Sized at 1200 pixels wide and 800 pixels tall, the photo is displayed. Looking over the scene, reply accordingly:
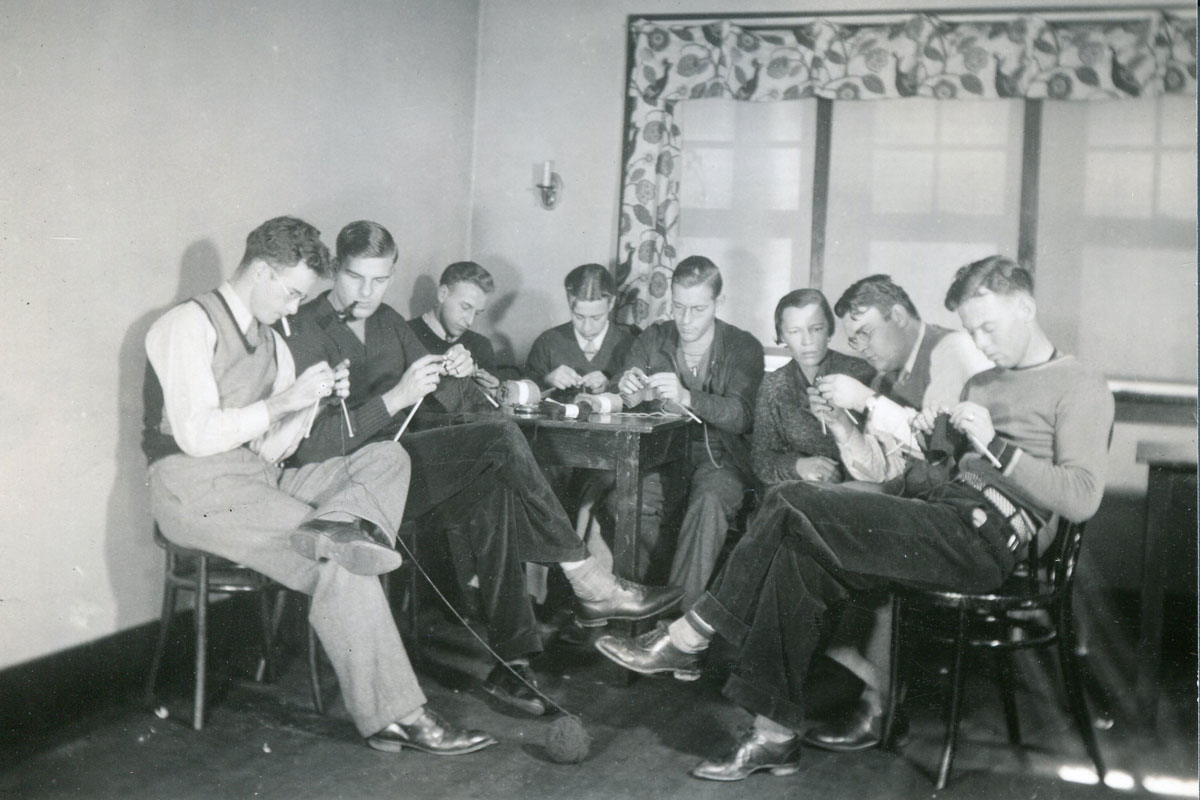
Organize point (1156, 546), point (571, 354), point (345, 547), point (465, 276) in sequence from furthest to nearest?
point (571, 354) → point (465, 276) → point (1156, 546) → point (345, 547)

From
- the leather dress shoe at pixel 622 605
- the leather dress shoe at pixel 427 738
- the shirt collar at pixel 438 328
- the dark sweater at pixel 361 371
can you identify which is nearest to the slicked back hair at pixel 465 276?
the shirt collar at pixel 438 328

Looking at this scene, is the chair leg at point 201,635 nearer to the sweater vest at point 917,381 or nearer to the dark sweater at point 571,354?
the dark sweater at point 571,354

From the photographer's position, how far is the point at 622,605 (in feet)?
9.28

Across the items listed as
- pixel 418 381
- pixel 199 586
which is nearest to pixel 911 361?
pixel 418 381

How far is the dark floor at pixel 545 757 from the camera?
2.07 meters

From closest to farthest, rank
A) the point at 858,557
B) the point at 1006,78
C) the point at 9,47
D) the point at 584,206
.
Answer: the point at 9,47 → the point at 858,557 → the point at 1006,78 → the point at 584,206

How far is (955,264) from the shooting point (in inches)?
163

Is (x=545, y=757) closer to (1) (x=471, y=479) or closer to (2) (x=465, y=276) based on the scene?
(1) (x=471, y=479)

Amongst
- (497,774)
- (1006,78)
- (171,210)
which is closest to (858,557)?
(497,774)

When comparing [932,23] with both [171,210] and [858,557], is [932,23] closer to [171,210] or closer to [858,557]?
[858,557]

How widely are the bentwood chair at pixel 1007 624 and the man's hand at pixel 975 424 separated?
0.27 m

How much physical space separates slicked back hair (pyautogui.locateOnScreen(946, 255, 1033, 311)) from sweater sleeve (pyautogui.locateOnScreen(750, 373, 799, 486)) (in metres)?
0.73

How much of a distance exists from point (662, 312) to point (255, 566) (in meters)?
2.46

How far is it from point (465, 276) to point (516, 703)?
1.64 m
